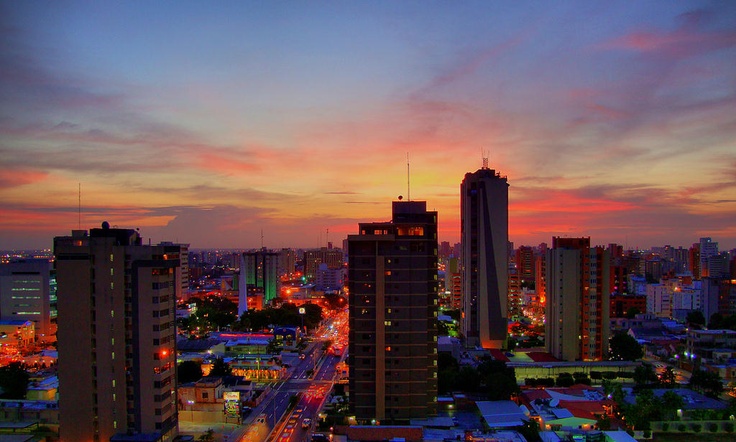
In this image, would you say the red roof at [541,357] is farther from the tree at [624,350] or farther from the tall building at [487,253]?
the tree at [624,350]

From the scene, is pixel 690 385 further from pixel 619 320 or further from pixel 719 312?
pixel 719 312

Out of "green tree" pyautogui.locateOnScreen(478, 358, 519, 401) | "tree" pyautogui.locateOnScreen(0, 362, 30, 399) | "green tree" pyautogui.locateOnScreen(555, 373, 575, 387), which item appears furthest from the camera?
"green tree" pyautogui.locateOnScreen(555, 373, 575, 387)

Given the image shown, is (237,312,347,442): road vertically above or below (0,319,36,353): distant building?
below

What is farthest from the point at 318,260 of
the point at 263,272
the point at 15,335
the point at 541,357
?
the point at 541,357

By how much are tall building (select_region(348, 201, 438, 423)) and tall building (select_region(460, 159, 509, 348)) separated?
15532 mm

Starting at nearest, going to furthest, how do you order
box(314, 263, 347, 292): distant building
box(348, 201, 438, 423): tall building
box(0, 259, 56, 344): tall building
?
box(348, 201, 438, 423): tall building → box(0, 259, 56, 344): tall building → box(314, 263, 347, 292): distant building

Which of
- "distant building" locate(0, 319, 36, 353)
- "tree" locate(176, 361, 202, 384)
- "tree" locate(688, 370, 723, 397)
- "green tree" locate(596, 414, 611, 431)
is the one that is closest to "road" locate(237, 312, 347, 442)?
"tree" locate(176, 361, 202, 384)

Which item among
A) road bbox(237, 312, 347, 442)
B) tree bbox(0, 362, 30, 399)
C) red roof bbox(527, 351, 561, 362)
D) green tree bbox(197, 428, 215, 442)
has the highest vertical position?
tree bbox(0, 362, 30, 399)

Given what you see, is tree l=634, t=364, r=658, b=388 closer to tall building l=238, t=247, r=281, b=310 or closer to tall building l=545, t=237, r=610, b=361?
tall building l=545, t=237, r=610, b=361

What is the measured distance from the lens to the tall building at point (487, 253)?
36969 millimetres

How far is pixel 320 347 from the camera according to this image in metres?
43.0

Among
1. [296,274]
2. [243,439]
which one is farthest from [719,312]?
[296,274]

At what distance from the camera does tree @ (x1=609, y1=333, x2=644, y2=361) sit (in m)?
33.3

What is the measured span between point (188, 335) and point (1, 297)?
1511 centimetres
